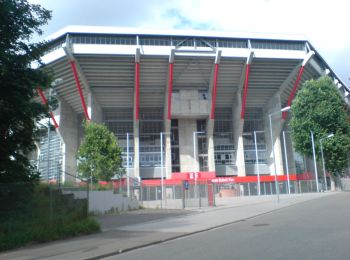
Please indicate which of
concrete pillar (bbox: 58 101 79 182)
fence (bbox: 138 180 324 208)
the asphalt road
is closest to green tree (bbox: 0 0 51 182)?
the asphalt road

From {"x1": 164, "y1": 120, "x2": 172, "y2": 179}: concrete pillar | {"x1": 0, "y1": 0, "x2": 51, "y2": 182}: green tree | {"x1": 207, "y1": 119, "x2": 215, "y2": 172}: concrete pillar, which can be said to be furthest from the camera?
{"x1": 207, "y1": 119, "x2": 215, "y2": 172}: concrete pillar

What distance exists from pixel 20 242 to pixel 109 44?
44193 mm

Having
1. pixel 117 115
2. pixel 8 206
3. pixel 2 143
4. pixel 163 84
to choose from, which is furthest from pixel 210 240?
pixel 117 115

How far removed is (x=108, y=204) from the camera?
86.6 feet

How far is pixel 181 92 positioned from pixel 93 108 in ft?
46.6

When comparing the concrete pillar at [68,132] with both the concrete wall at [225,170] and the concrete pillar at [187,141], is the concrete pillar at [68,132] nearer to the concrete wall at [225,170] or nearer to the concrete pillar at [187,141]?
the concrete pillar at [187,141]

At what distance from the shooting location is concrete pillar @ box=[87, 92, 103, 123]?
5966cm

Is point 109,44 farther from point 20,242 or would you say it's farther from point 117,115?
point 20,242

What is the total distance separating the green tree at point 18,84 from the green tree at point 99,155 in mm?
26869

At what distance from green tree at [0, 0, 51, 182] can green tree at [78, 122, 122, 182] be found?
26.9m

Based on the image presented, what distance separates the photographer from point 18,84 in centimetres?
1391

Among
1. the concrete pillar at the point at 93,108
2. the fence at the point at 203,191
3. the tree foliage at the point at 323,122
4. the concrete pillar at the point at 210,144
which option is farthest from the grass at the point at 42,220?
the concrete pillar at the point at 210,144

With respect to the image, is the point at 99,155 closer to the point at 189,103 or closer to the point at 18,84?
the point at 189,103

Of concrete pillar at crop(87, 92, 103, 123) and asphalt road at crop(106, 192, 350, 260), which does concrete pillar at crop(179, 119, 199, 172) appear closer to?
concrete pillar at crop(87, 92, 103, 123)
